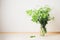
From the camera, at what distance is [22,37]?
158cm

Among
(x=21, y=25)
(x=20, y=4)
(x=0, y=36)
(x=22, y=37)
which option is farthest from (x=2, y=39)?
(x=20, y=4)

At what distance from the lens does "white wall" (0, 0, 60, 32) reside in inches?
72.0

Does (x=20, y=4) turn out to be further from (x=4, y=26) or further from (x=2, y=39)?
(x=2, y=39)

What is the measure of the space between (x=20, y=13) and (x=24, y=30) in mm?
258

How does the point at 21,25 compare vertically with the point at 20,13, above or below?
below

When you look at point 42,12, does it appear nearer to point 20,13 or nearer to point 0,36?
point 20,13

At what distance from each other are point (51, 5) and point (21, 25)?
1.74 feet

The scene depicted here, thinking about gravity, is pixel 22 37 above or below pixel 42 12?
below

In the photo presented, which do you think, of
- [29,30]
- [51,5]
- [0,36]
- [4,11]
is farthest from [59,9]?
[0,36]

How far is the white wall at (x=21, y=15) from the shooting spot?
183 cm

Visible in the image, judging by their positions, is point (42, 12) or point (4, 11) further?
point (4, 11)

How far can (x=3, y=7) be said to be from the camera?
5.98ft

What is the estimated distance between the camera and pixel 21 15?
1.84m

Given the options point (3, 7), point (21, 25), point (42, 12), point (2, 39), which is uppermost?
point (3, 7)
